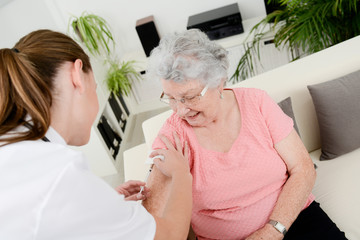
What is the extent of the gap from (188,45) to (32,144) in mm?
721

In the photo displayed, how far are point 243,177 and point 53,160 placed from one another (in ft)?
2.63

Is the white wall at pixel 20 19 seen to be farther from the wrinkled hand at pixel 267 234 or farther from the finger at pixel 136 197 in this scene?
the wrinkled hand at pixel 267 234

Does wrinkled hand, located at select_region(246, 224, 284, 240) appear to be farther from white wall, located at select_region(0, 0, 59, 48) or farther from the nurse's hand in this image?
white wall, located at select_region(0, 0, 59, 48)

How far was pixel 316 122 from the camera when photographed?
5.26ft

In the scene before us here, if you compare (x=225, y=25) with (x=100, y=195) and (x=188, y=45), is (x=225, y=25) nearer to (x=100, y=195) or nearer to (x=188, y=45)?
(x=188, y=45)

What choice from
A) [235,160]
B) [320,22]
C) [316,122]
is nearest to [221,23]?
[320,22]

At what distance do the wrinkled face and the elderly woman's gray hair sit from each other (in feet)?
0.09

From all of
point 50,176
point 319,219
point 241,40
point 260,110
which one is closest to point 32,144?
point 50,176

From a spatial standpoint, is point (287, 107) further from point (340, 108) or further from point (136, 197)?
point (136, 197)

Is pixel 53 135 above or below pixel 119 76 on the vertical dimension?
above

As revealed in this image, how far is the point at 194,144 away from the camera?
4.03 feet

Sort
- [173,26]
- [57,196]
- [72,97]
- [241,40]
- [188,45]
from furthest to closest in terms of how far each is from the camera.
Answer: [173,26] → [241,40] → [188,45] → [72,97] → [57,196]

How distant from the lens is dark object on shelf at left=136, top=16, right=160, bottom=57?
9.48 feet

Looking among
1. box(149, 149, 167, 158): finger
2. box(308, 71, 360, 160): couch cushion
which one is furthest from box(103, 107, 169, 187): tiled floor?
box(308, 71, 360, 160): couch cushion
